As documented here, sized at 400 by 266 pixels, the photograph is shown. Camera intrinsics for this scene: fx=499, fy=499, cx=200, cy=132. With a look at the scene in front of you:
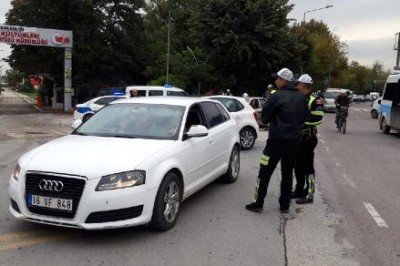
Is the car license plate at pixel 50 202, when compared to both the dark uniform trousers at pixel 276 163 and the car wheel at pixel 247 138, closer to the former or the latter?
the dark uniform trousers at pixel 276 163

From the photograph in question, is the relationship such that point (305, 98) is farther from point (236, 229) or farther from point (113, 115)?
point (113, 115)

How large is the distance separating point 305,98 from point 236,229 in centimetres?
193

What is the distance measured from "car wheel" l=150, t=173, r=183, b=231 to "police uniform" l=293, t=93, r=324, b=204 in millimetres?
2072

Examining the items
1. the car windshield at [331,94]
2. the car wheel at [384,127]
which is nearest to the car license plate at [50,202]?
the car wheel at [384,127]

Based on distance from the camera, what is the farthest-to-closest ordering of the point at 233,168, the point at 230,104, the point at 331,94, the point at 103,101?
the point at 331,94, the point at 103,101, the point at 230,104, the point at 233,168

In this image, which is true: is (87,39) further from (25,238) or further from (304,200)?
(25,238)

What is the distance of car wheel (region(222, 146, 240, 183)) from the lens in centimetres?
824

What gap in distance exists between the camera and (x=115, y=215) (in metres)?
4.99

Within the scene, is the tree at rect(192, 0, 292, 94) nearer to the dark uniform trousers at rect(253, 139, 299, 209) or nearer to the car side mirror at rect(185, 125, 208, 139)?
the dark uniform trousers at rect(253, 139, 299, 209)

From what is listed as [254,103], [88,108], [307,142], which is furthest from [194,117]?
[88,108]

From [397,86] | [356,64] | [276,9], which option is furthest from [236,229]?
[356,64]

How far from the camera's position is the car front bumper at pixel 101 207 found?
4859 millimetres

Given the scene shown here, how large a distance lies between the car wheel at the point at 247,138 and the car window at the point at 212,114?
17.7 feet

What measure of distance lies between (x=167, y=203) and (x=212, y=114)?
2.47 m
